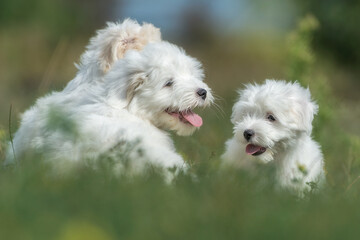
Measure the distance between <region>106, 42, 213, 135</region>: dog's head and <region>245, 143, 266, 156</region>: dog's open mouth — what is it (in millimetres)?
→ 769

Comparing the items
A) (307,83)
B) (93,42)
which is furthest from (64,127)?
(307,83)

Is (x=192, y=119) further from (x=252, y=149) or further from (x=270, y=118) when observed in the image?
(x=270, y=118)

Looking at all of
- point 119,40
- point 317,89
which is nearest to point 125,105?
point 119,40

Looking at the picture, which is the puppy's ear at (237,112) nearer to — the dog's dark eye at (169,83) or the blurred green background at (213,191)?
the blurred green background at (213,191)

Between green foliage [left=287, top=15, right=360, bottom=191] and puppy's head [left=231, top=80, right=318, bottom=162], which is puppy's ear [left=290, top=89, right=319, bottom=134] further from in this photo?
green foliage [left=287, top=15, right=360, bottom=191]

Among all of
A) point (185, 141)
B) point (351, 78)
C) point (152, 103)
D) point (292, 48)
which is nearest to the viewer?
point (152, 103)

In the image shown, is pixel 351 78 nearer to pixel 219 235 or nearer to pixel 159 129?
pixel 159 129

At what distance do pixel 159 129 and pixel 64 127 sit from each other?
1.57 metres

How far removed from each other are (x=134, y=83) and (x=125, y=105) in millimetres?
190

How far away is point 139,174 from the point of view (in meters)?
4.28

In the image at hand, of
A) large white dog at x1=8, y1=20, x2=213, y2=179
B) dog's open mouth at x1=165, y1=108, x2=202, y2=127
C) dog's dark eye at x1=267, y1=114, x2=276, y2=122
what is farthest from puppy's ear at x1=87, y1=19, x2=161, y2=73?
dog's dark eye at x1=267, y1=114, x2=276, y2=122

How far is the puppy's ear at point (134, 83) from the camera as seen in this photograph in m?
5.24

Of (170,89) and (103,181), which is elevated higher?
(170,89)

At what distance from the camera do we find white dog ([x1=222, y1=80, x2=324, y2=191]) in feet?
19.2
